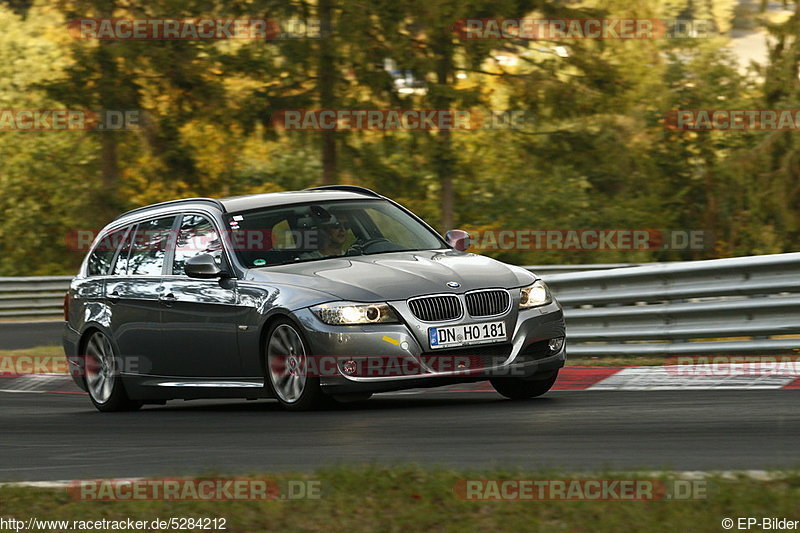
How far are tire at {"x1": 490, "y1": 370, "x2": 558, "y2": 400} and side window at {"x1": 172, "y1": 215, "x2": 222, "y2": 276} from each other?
7.74ft

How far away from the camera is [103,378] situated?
12.1 m

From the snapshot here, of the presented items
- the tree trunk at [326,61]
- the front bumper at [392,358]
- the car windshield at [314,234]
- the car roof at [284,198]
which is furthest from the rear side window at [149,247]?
the tree trunk at [326,61]

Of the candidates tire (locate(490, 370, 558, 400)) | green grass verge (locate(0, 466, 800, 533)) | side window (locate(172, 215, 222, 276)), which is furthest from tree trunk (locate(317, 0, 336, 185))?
green grass verge (locate(0, 466, 800, 533))

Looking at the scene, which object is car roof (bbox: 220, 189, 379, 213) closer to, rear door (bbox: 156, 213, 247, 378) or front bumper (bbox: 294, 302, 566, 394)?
rear door (bbox: 156, 213, 247, 378)

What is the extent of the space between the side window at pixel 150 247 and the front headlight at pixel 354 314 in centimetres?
237

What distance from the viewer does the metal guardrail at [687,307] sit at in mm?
11930

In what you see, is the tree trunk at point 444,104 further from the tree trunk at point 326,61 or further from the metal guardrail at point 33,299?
the metal guardrail at point 33,299

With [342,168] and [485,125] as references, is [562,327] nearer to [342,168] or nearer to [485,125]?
[342,168]

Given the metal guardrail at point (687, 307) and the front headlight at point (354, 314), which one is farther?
the metal guardrail at point (687, 307)

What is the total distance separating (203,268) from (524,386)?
2.49m

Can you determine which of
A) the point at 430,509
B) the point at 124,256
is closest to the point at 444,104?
the point at 124,256

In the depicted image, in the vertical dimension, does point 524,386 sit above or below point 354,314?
below

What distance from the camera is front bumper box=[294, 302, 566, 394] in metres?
9.36

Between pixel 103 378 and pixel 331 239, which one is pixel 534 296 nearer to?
pixel 331 239
